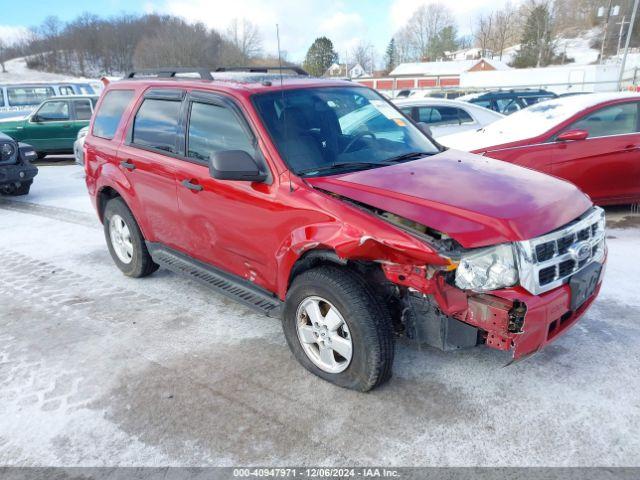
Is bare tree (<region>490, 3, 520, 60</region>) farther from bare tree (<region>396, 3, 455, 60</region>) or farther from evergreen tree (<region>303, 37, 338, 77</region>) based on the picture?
evergreen tree (<region>303, 37, 338, 77</region>)

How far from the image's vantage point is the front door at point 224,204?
324 centimetres

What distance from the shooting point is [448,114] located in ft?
30.1

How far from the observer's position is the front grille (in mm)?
2494

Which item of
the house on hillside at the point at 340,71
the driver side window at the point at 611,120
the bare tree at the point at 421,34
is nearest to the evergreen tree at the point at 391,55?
the bare tree at the point at 421,34

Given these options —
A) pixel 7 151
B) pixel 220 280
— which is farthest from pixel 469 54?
pixel 220 280

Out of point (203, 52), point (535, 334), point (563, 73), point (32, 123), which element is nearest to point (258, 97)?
point (535, 334)

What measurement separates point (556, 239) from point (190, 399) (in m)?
2.30

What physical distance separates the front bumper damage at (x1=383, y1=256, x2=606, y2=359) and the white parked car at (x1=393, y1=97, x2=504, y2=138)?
6.93m

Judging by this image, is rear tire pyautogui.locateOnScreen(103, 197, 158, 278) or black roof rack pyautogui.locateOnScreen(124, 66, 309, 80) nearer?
black roof rack pyautogui.locateOnScreen(124, 66, 309, 80)

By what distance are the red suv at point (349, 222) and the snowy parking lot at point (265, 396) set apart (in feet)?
1.10

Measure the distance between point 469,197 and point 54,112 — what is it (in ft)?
45.9

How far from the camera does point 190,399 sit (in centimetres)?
297

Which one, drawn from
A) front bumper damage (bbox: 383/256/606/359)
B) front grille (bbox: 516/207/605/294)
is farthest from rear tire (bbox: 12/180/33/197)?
front grille (bbox: 516/207/605/294)

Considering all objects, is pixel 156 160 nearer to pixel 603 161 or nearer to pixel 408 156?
pixel 408 156
